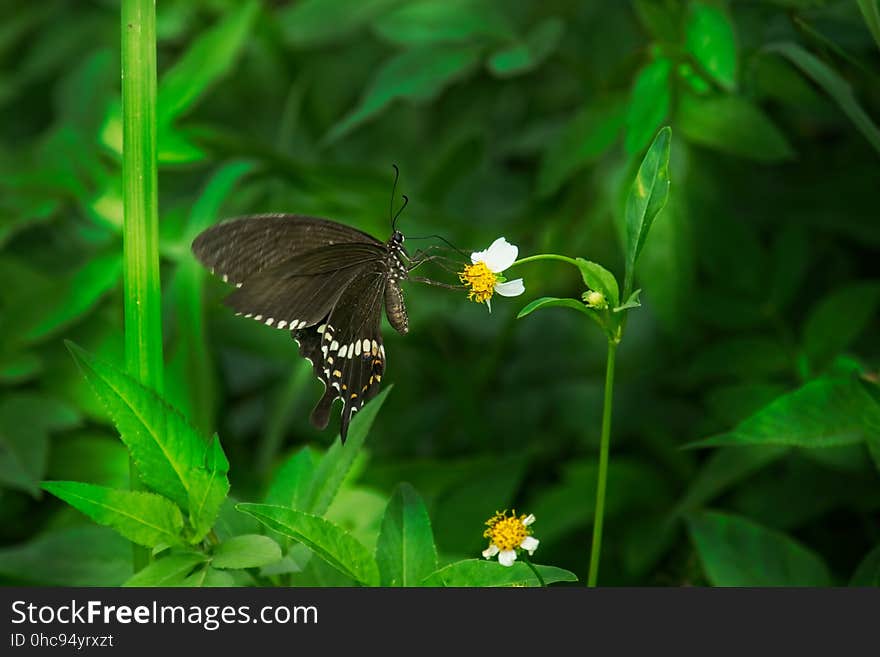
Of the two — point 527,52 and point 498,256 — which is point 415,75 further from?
point 498,256

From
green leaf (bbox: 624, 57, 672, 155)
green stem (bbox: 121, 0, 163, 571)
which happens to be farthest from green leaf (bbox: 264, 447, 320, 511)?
green leaf (bbox: 624, 57, 672, 155)

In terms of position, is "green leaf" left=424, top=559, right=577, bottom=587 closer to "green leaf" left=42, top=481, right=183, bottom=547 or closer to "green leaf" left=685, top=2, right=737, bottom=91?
"green leaf" left=42, top=481, right=183, bottom=547

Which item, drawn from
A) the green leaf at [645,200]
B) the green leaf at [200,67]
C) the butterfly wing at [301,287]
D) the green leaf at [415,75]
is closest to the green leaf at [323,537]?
the butterfly wing at [301,287]

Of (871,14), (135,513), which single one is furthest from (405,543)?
(871,14)

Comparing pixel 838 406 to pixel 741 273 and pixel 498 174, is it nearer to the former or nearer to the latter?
pixel 741 273

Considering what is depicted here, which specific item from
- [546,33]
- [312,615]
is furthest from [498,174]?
[312,615]
